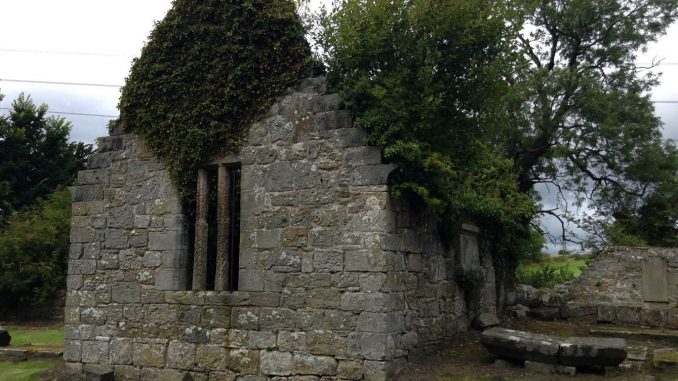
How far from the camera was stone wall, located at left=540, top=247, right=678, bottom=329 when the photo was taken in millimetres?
13000

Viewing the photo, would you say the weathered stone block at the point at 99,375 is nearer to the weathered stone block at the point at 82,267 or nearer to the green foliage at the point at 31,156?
the weathered stone block at the point at 82,267

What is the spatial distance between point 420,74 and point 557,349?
13.0 feet

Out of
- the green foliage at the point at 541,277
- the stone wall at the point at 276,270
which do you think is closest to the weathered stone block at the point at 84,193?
the stone wall at the point at 276,270

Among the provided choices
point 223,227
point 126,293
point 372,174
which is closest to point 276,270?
point 223,227

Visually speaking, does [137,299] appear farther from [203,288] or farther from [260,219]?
[260,219]

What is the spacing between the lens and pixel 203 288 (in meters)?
9.30

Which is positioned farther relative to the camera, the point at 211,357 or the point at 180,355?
the point at 180,355

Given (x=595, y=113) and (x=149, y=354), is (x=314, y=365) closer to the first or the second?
(x=149, y=354)

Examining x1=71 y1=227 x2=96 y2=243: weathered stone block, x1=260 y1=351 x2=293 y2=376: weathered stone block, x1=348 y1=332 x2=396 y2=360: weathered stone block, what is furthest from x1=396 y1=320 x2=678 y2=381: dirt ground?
x1=71 y1=227 x2=96 y2=243: weathered stone block

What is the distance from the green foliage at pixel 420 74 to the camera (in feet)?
27.0

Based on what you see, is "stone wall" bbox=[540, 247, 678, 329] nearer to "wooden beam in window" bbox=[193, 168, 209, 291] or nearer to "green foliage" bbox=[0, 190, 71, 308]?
"wooden beam in window" bbox=[193, 168, 209, 291]

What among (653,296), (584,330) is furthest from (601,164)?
(584,330)

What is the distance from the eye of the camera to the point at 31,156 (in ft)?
87.8

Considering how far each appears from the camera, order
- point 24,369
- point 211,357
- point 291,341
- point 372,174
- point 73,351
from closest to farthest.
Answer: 1. point 372,174
2. point 291,341
3. point 211,357
4. point 73,351
5. point 24,369
